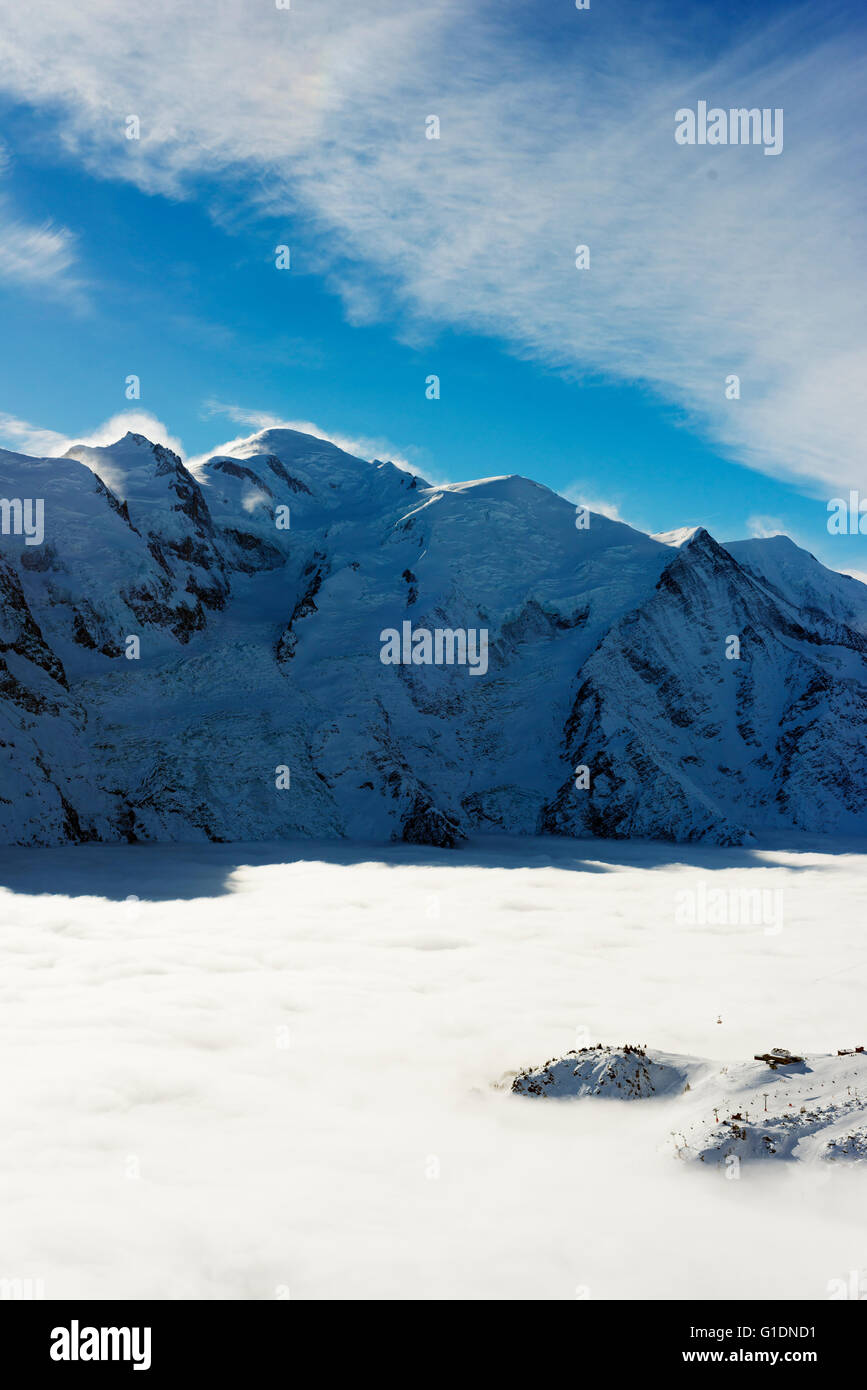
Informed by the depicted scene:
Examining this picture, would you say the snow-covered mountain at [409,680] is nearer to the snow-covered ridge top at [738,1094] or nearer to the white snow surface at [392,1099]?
the white snow surface at [392,1099]

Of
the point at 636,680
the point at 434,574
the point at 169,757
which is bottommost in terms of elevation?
the point at 169,757

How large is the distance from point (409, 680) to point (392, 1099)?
5738 centimetres

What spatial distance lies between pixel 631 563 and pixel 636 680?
17129mm

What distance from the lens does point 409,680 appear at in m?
72.9

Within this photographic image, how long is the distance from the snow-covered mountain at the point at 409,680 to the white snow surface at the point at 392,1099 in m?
21.2

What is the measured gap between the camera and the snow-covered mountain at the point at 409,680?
59094mm

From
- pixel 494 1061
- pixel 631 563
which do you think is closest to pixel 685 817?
pixel 631 563

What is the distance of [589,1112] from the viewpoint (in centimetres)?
1587

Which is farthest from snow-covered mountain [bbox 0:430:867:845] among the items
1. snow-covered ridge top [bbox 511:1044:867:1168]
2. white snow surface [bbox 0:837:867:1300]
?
snow-covered ridge top [bbox 511:1044:867:1168]

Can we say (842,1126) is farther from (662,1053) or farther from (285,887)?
(285,887)

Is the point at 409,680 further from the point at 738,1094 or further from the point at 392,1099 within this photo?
the point at 738,1094

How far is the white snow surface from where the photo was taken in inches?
396

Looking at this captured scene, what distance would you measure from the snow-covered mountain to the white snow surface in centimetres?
2118

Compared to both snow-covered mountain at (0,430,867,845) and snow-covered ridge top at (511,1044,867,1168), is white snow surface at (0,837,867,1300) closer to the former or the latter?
snow-covered ridge top at (511,1044,867,1168)
